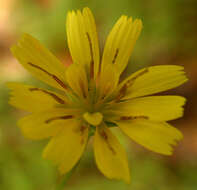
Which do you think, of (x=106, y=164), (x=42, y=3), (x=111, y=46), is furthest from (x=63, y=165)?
(x=42, y=3)

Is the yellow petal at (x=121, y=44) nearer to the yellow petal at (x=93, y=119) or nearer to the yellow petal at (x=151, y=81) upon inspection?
the yellow petal at (x=151, y=81)

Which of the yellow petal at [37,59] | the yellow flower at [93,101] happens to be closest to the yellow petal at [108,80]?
the yellow flower at [93,101]

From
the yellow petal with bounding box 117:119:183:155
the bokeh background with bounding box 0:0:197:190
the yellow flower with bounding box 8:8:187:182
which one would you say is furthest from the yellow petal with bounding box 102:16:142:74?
the bokeh background with bounding box 0:0:197:190

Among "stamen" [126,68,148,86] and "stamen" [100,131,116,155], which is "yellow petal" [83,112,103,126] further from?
"stamen" [126,68,148,86]

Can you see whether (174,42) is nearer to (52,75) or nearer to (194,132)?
(194,132)

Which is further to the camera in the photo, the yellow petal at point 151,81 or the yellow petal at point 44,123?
the yellow petal at point 151,81

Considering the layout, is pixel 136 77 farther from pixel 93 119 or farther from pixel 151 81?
Result: pixel 93 119
